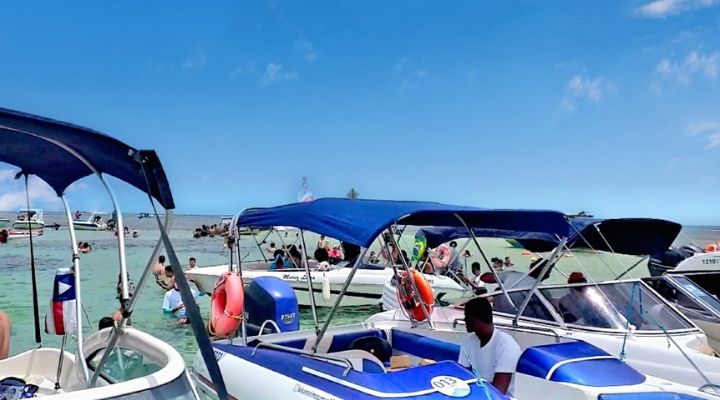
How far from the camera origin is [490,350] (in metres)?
4.58

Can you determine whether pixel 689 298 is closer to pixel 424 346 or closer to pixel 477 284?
pixel 424 346

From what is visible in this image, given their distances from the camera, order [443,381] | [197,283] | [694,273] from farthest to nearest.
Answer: [197,283] < [694,273] < [443,381]

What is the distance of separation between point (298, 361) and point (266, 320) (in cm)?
203

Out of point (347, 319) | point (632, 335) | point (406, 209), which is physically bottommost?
point (347, 319)

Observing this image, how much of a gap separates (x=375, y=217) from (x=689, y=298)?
518cm

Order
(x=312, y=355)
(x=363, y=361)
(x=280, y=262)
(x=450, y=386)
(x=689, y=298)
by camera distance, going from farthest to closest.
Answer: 1. (x=280, y=262)
2. (x=689, y=298)
3. (x=363, y=361)
4. (x=312, y=355)
5. (x=450, y=386)

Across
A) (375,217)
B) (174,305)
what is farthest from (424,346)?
(174,305)

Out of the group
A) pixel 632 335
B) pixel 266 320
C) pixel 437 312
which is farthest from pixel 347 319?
pixel 632 335

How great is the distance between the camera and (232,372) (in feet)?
16.5

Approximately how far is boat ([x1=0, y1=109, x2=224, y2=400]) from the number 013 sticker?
5.75 ft

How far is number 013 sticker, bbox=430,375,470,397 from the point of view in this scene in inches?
148

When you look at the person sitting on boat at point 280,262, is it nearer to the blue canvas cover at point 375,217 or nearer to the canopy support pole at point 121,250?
the blue canvas cover at point 375,217

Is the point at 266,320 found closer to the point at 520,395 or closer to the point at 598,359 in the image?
the point at 520,395

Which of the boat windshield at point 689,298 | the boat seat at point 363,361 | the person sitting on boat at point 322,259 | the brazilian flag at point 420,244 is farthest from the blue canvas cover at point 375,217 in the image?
the person sitting on boat at point 322,259
